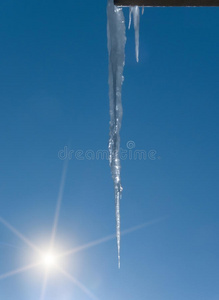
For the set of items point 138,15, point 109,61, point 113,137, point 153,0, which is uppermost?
point 138,15

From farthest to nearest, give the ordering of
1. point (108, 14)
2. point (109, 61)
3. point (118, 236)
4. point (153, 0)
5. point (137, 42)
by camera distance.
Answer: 1. point (118, 236)
2. point (137, 42)
3. point (109, 61)
4. point (108, 14)
5. point (153, 0)

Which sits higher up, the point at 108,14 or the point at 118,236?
the point at 108,14

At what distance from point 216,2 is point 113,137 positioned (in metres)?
2.10

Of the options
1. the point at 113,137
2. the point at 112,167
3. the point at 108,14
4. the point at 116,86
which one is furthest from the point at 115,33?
the point at 112,167

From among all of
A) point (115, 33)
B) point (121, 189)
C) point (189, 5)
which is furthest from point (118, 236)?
point (189, 5)

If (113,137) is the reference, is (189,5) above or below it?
below

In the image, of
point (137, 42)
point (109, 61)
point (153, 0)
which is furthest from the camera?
point (137, 42)

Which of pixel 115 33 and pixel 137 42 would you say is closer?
pixel 115 33

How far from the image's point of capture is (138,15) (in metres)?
4.09

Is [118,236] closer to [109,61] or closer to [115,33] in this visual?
[109,61]

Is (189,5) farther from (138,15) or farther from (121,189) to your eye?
(121,189)

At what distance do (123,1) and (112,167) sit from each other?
7.87 ft

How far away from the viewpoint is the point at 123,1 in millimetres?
2711

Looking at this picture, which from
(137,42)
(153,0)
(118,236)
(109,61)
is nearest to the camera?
(153,0)
